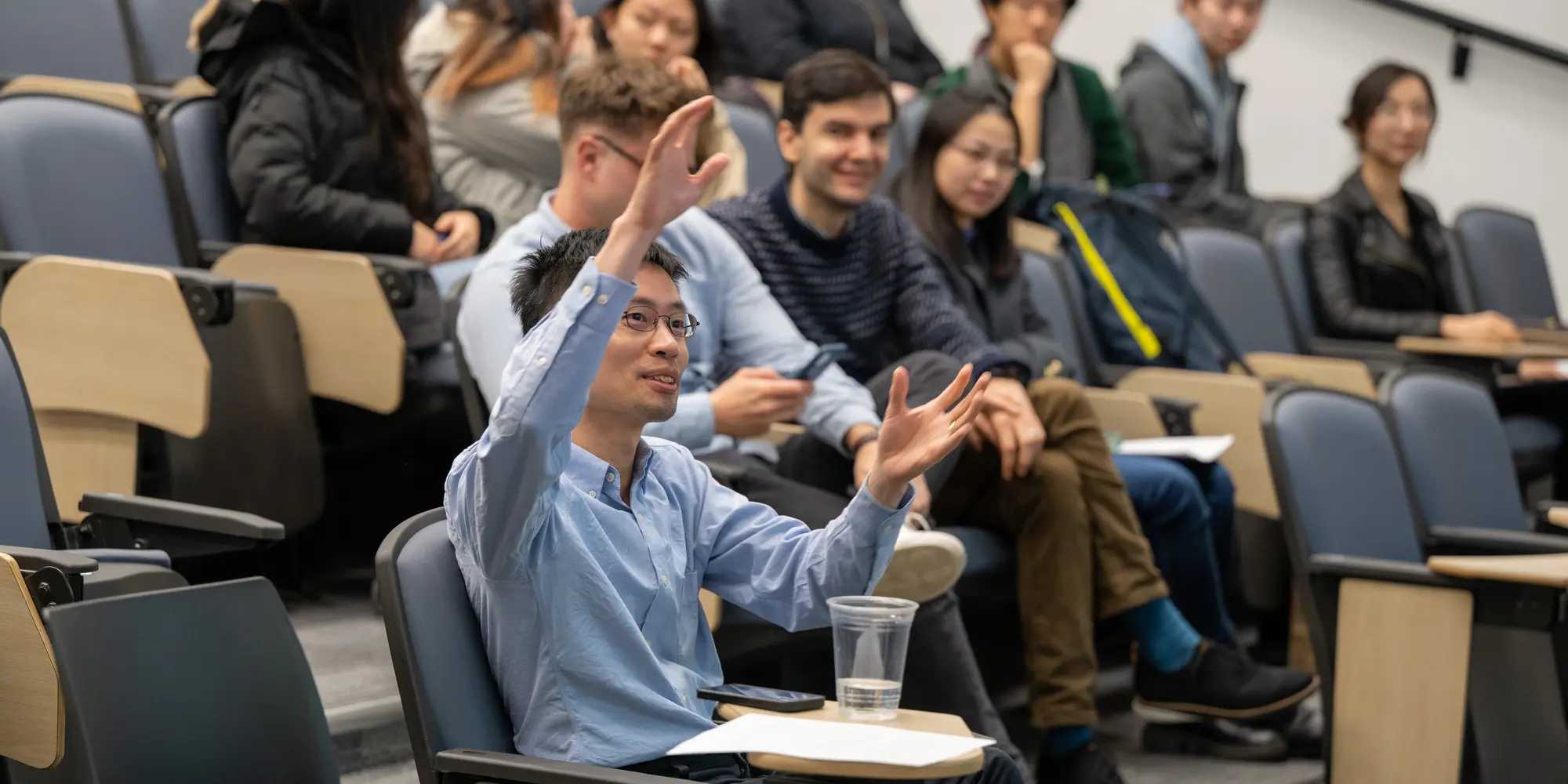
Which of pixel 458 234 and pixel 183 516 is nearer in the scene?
pixel 183 516

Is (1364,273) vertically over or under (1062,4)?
under

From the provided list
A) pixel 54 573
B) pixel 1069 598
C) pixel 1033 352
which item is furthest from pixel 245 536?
pixel 1033 352

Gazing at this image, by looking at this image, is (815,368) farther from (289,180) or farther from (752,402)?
(289,180)

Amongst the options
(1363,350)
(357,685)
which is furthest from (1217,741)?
(1363,350)

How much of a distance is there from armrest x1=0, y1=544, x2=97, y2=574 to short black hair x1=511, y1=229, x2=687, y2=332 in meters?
0.41

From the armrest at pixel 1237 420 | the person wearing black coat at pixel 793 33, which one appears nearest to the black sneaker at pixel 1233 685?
the armrest at pixel 1237 420

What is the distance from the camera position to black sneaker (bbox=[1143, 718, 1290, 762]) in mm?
2650

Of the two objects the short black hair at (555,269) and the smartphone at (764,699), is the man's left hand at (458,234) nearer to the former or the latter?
the short black hair at (555,269)

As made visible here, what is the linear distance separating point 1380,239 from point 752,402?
251cm

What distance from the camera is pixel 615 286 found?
1198mm

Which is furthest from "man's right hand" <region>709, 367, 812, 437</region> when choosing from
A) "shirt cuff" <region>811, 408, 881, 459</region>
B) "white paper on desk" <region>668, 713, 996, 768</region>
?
"white paper on desk" <region>668, 713, 996, 768</region>

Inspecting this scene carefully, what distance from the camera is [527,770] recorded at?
123 centimetres

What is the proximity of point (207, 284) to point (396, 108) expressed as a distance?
0.65 metres

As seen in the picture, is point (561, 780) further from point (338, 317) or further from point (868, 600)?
point (338, 317)
